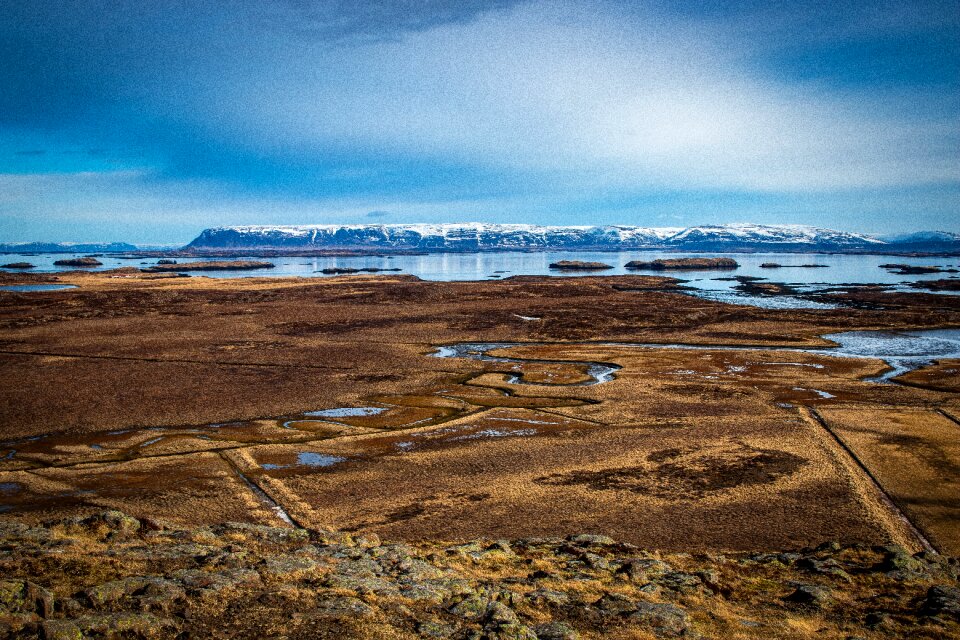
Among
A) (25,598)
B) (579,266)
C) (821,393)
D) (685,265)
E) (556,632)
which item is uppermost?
(579,266)

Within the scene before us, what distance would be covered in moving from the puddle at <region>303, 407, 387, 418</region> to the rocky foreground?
540 inches

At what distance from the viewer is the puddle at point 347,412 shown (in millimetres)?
28125

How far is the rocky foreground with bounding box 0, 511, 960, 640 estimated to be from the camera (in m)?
9.78

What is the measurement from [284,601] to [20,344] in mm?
50184

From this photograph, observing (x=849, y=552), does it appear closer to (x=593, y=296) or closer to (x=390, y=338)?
(x=390, y=338)

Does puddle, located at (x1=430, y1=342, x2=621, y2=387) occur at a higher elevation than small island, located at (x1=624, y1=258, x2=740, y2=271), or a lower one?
lower

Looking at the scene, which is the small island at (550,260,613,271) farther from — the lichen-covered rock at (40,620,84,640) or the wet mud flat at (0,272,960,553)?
the lichen-covered rock at (40,620,84,640)

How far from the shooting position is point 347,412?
28.7 meters

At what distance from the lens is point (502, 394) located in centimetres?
3200

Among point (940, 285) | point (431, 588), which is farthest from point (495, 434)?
point (940, 285)

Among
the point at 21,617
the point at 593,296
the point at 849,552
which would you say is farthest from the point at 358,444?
the point at 593,296

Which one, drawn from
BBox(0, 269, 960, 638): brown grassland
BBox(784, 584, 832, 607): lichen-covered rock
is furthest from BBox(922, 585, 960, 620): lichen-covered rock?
BBox(784, 584, 832, 607): lichen-covered rock

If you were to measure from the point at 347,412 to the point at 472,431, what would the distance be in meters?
7.13

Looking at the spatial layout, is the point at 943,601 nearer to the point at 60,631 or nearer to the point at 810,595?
the point at 810,595
